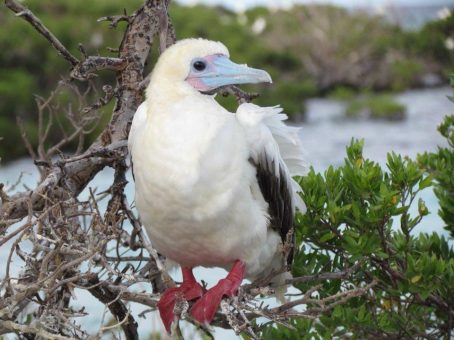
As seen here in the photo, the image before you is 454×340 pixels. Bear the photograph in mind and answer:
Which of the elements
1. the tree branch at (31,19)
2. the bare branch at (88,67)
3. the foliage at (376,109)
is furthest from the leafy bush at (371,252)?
the foliage at (376,109)

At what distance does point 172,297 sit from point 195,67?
80 centimetres

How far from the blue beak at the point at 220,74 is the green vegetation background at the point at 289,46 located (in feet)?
33.7

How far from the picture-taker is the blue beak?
3156mm

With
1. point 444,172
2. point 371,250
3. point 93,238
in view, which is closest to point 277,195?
point 371,250

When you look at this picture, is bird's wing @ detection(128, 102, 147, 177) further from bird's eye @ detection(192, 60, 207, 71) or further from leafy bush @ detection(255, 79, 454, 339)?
leafy bush @ detection(255, 79, 454, 339)

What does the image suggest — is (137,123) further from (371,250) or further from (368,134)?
(368,134)

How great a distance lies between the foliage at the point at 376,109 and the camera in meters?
15.3

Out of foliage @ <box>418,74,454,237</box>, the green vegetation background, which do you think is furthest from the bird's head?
the green vegetation background

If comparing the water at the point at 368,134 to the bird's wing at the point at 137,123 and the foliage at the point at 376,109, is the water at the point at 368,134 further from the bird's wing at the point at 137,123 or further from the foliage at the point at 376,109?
the bird's wing at the point at 137,123

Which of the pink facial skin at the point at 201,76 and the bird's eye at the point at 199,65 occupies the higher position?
the bird's eye at the point at 199,65

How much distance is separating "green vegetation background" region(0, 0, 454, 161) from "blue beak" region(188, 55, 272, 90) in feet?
33.7

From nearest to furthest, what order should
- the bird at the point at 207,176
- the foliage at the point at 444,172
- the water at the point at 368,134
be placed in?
the bird at the point at 207,176 < the foliage at the point at 444,172 < the water at the point at 368,134

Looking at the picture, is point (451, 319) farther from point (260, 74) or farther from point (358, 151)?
point (260, 74)

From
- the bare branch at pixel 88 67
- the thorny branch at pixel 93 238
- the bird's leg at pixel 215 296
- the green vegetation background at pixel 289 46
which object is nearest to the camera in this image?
the thorny branch at pixel 93 238
